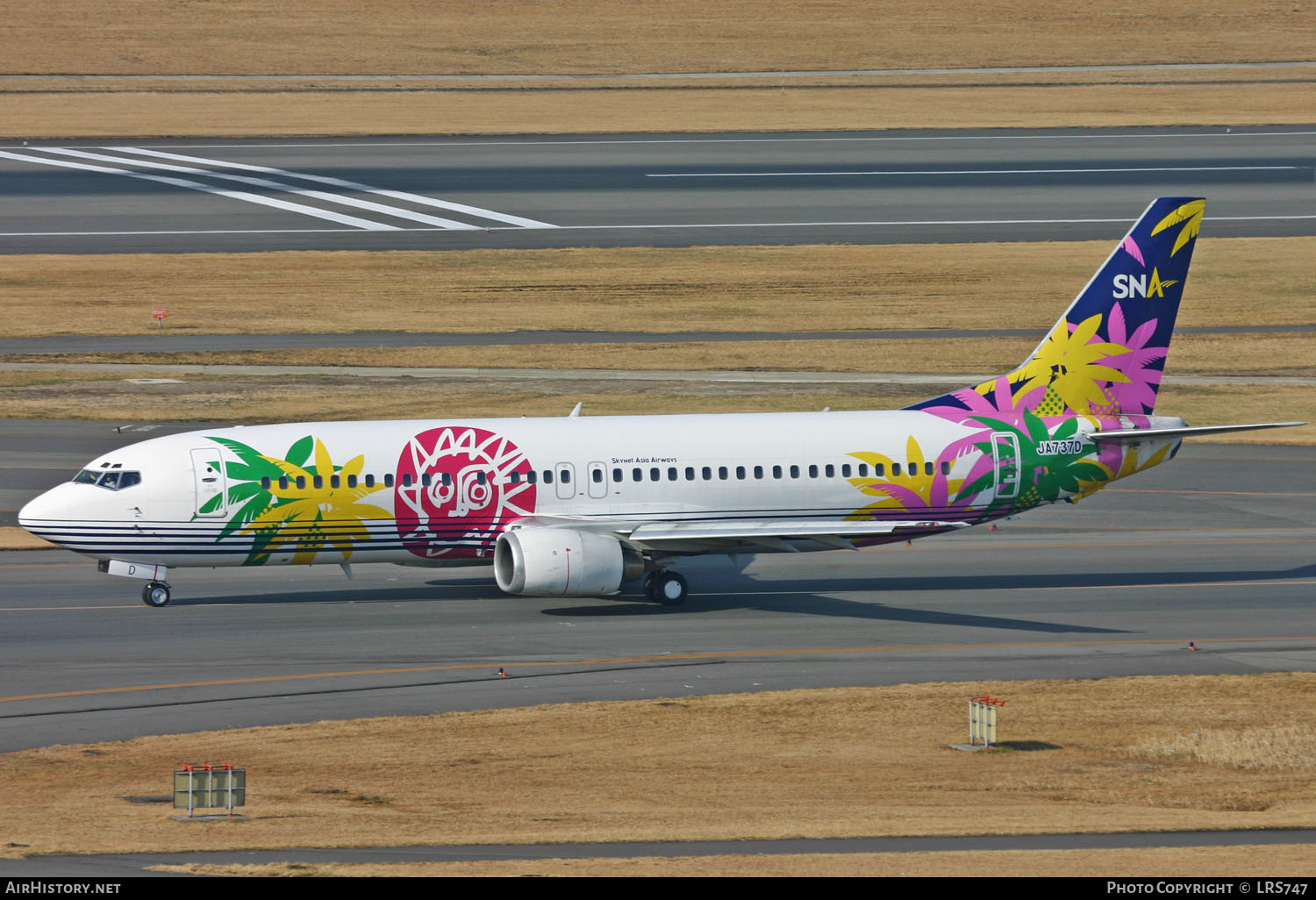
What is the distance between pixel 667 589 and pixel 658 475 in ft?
9.02

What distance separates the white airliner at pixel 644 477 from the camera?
4012 cm

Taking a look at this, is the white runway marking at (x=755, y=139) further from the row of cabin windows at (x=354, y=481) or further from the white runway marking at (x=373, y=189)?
the row of cabin windows at (x=354, y=481)

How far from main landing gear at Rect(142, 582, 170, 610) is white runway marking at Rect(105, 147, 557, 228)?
53.3 meters

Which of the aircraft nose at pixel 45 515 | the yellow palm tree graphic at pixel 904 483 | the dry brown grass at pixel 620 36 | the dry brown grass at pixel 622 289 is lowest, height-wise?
the aircraft nose at pixel 45 515

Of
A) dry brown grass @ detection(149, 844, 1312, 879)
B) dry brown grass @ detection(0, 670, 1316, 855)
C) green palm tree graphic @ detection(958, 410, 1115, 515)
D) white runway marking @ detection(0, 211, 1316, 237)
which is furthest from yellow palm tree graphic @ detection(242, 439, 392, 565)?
white runway marking @ detection(0, 211, 1316, 237)

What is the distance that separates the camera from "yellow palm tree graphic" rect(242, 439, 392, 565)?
40375mm

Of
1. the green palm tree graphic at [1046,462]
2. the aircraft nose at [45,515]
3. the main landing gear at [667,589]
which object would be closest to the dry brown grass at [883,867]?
the main landing gear at [667,589]

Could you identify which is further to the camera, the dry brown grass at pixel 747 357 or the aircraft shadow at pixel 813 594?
the dry brown grass at pixel 747 357

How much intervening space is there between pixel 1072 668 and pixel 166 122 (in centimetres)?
9112

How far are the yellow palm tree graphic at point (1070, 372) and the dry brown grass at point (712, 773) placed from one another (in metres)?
10.9

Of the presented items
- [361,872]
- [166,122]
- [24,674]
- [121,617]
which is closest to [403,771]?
[361,872]

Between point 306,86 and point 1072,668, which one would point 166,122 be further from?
point 1072,668

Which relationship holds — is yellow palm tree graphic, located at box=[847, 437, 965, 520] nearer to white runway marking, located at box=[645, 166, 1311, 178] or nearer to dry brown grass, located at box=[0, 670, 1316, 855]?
dry brown grass, located at box=[0, 670, 1316, 855]

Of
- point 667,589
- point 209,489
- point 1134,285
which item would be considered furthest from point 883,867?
point 1134,285
